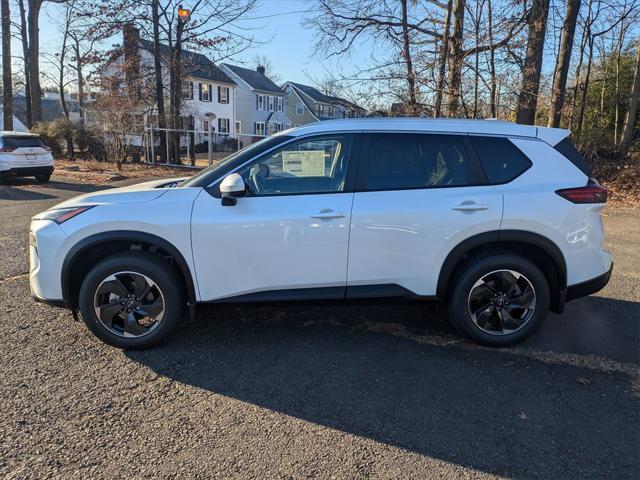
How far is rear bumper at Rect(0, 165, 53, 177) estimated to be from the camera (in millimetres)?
13949

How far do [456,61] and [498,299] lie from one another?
37.6 feet

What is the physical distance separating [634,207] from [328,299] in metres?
11.0

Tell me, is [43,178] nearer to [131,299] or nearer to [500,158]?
[131,299]

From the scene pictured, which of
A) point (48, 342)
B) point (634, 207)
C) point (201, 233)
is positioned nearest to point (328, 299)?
point (201, 233)

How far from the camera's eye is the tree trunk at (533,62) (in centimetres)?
1323

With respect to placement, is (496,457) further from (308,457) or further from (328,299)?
(328,299)

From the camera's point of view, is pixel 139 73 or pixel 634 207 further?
pixel 139 73

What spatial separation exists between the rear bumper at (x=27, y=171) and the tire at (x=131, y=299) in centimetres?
1259

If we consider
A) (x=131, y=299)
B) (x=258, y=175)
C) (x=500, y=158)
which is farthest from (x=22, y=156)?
(x=500, y=158)

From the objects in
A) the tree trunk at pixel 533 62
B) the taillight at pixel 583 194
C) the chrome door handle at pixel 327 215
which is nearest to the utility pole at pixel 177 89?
the tree trunk at pixel 533 62

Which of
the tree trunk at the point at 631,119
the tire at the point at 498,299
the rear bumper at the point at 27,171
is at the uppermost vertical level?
the tree trunk at the point at 631,119

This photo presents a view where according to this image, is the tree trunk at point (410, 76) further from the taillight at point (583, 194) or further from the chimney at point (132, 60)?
the chimney at point (132, 60)

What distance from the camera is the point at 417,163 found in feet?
12.9

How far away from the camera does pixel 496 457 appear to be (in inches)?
104
